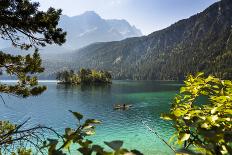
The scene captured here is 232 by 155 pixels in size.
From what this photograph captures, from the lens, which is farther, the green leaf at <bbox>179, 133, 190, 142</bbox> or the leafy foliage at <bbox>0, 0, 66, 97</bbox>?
the leafy foliage at <bbox>0, 0, 66, 97</bbox>

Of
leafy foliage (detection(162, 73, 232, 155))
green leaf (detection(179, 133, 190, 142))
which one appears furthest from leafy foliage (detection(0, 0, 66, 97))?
green leaf (detection(179, 133, 190, 142))

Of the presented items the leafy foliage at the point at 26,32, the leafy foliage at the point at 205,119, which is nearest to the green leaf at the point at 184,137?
the leafy foliage at the point at 205,119

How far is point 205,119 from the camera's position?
220cm

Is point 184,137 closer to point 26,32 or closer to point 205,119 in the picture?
point 205,119

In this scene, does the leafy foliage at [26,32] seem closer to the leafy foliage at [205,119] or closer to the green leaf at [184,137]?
the leafy foliage at [205,119]

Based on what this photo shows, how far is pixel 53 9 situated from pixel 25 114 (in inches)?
2730

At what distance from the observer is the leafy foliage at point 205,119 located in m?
1.82

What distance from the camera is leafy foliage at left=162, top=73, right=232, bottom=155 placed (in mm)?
1818

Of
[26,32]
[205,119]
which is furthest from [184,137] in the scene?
[26,32]

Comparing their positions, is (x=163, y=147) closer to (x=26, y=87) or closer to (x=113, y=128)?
(x=113, y=128)

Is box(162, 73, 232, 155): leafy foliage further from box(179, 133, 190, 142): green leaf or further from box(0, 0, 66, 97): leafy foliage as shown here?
box(0, 0, 66, 97): leafy foliage

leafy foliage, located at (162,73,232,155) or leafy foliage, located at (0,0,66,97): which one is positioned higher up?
leafy foliage, located at (0,0,66,97)

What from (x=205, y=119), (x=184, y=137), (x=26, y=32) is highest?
(x=26, y=32)

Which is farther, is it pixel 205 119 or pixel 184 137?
pixel 205 119
